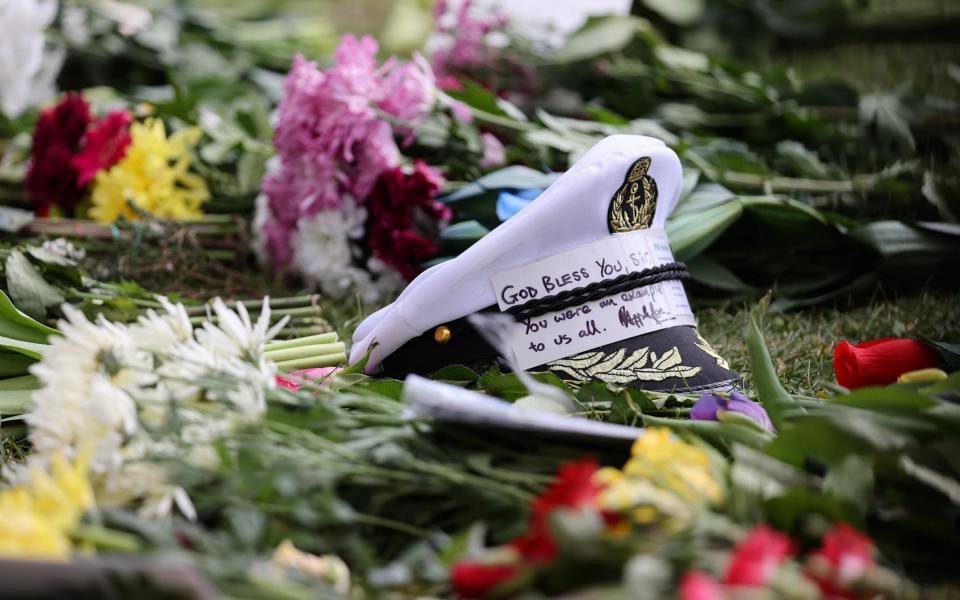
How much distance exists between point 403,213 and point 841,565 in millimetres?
1146

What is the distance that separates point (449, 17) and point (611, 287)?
1.47m

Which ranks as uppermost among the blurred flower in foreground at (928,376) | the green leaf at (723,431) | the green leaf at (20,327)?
the green leaf at (20,327)

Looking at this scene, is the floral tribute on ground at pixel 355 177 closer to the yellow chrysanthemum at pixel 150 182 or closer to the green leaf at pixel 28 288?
the yellow chrysanthemum at pixel 150 182

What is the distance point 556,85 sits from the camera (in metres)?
2.29

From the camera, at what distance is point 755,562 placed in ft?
1.63

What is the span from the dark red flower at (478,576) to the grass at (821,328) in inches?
27.3

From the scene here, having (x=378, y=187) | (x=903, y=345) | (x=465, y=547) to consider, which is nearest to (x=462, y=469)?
(x=465, y=547)

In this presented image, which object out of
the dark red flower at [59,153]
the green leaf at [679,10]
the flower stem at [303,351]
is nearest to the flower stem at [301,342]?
the flower stem at [303,351]

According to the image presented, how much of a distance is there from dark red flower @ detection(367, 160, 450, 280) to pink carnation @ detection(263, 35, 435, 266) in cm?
3

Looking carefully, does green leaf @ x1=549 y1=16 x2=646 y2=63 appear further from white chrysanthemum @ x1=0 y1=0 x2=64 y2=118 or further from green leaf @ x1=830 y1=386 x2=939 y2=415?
green leaf @ x1=830 y1=386 x2=939 y2=415

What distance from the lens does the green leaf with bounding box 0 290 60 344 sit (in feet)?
3.59

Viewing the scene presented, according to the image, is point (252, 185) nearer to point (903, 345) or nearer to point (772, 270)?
point (772, 270)

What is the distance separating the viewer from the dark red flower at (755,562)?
0.49 metres

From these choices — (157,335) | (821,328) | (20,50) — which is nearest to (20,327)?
(157,335)
